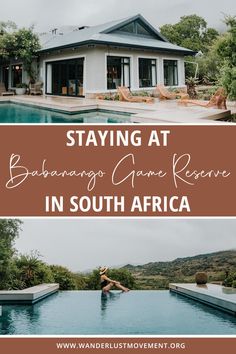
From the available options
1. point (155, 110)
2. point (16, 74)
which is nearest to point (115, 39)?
point (16, 74)

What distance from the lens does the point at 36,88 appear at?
50.4ft

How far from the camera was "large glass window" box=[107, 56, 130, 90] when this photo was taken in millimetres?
13797

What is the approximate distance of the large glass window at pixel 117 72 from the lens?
13.8 m

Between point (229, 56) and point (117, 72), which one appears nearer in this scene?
point (229, 56)

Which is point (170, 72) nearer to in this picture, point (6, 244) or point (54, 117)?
point (54, 117)

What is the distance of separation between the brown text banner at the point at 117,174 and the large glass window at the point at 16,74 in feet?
44.5

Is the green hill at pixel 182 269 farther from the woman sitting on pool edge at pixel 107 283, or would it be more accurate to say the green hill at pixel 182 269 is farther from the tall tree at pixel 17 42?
the tall tree at pixel 17 42

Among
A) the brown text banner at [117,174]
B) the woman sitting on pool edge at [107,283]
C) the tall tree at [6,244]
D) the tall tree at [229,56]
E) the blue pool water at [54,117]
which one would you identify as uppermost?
the tall tree at [229,56]

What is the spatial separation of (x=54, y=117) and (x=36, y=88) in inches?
263

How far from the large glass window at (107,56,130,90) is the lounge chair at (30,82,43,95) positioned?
3.06 m

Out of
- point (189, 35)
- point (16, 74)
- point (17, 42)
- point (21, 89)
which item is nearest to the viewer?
point (17, 42)
